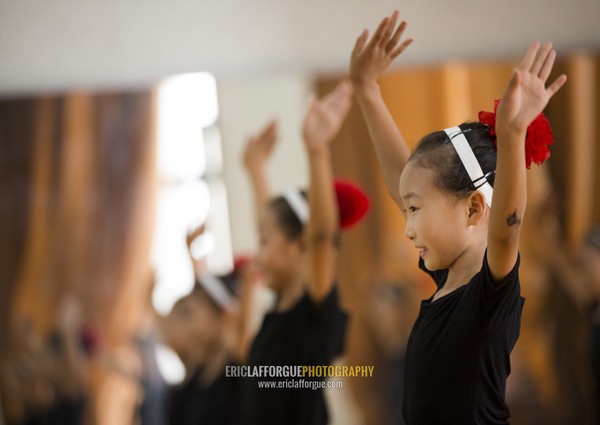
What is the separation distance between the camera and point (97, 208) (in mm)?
1951

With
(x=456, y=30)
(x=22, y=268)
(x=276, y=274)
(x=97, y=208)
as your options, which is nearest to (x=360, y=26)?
(x=456, y=30)

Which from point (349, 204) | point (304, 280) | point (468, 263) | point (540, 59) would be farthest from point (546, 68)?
point (304, 280)

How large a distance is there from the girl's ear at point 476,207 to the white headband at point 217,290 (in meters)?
1.12

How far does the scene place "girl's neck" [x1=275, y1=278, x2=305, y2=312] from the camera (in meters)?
1.56

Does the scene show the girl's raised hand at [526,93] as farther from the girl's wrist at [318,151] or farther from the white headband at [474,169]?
the girl's wrist at [318,151]

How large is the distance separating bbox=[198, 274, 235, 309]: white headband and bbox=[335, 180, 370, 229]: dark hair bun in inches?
18.0

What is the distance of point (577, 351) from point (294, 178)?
803 mm

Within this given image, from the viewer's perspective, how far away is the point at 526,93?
28.6 inches

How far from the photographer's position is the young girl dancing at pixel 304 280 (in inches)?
54.2

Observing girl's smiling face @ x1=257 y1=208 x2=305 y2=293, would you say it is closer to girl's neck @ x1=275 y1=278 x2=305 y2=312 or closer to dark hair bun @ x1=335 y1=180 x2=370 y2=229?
girl's neck @ x1=275 y1=278 x2=305 y2=312

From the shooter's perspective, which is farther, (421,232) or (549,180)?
(549,180)

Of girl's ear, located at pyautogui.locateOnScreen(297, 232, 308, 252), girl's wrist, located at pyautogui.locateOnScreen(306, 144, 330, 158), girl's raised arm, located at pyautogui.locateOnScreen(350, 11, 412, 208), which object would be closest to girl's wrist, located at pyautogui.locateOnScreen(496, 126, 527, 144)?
girl's raised arm, located at pyautogui.locateOnScreen(350, 11, 412, 208)

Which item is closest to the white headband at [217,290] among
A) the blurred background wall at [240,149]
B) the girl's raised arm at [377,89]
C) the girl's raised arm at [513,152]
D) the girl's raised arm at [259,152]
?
the blurred background wall at [240,149]

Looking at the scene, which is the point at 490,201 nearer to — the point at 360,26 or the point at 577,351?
the point at 360,26
